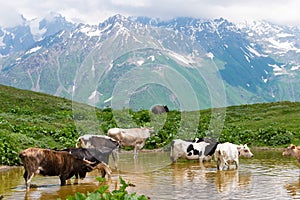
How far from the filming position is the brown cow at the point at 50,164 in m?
18.9

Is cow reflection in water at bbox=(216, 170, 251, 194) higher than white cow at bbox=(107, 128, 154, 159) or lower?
lower

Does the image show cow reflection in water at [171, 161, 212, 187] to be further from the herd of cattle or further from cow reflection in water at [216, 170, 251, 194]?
the herd of cattle

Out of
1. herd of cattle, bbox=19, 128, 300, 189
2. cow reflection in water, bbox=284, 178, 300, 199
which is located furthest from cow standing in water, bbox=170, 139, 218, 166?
cow reflection in water, bbox=284, 178, 300, 199

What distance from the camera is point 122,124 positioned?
135 ft

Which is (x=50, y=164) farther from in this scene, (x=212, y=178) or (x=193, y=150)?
(x=193, y=150)

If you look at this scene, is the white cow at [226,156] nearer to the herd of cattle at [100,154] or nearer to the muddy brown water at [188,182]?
the herd of cattle at [100,154]

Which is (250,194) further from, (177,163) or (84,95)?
A: (84,95)

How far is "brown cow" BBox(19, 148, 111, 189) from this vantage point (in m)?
18.9

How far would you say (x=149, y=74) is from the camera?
27547 mm

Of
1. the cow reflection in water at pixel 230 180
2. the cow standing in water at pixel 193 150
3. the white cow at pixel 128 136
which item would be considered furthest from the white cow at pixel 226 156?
the white cow at pixel 128 136

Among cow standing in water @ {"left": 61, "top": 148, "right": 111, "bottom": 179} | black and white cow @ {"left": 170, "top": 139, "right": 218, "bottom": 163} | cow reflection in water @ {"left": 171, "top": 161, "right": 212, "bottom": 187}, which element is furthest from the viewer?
black and white cow @ {"left": 170, "top": 139, "right": 218, "bottom": 163}

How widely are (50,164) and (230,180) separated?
672cm

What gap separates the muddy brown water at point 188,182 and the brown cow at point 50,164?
1.61ft

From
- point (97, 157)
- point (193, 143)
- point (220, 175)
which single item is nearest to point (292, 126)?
point (193, 143)
